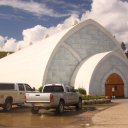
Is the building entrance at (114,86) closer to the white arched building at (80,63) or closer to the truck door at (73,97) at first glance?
the white arched building at (80,63)

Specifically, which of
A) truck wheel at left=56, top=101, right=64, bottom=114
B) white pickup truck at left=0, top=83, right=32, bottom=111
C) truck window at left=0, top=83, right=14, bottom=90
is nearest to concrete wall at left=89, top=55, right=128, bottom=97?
white pickup truck at left=0, top=83, right=32, bottom=111

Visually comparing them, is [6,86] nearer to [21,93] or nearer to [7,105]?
[7,105]

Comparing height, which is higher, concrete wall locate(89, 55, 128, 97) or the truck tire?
concrete wall locate(89, 55, 128, 97)

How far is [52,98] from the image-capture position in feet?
70.4

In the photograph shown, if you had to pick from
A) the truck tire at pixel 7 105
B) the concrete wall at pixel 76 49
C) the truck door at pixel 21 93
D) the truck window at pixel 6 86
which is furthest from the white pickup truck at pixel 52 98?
the concrete wall at pixel 76 49

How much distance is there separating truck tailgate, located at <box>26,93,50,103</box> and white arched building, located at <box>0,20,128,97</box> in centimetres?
1605

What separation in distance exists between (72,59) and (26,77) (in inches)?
230

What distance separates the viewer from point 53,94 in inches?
851

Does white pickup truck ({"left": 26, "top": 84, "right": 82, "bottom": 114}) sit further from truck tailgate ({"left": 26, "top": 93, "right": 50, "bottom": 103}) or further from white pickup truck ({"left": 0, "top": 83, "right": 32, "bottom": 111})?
white pickup truck ({"left": 0, "top": 83, "right": 32, "bottom": 111})

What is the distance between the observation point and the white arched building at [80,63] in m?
38.7

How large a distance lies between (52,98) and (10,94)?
561 cm

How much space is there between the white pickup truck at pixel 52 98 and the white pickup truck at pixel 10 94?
3.31 metres

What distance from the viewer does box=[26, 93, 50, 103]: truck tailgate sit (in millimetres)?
21500

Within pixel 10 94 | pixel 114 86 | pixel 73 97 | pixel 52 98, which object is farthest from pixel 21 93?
pixel 114 86
